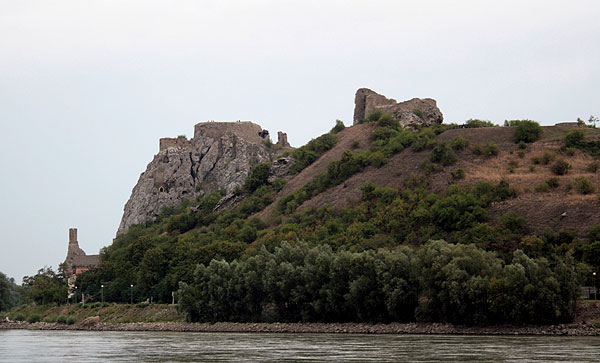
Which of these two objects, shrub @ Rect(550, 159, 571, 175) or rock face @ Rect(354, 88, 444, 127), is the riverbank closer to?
shrub @ Rect(550, 159, 571, 175)

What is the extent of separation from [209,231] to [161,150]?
44902mm

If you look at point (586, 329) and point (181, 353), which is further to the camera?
point (586, 329)

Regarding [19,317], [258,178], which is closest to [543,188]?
[258,178]

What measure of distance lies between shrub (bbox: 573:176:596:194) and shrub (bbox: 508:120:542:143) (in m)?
25.0

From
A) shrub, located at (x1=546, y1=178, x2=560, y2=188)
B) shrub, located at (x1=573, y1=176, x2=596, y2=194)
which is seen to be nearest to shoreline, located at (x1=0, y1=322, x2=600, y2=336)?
shrub, located at (x1=573, y1=176, x2=596, y2=194)

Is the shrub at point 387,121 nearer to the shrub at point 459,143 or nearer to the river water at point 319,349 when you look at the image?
the shrub at point 459,143

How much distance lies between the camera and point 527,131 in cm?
12744

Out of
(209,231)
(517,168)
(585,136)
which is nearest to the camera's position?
(517,168)

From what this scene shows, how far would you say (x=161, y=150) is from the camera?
6919 inches

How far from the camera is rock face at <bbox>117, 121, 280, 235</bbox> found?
16812 centimetres

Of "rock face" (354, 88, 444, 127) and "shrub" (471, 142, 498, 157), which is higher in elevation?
"rock face" (354, 88, 444, 127)

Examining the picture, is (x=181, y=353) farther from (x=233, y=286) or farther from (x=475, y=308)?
(x=233, y=286)

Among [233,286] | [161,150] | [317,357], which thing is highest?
[161,150]

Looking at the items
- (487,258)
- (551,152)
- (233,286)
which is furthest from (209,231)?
(487,258)
